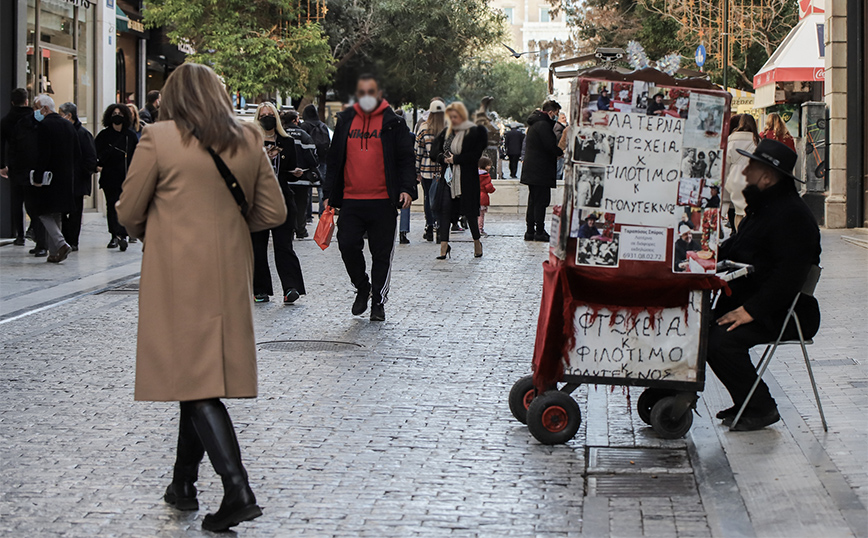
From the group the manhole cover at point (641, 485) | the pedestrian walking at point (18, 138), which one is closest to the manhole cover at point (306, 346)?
the manhole cover at point (641, 485)

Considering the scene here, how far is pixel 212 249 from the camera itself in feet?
14.7

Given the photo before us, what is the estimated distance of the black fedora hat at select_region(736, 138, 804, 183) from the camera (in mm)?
5961

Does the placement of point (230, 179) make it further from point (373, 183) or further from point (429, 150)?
point (429, 150)

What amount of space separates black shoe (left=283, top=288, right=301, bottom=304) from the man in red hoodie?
0.97 meters

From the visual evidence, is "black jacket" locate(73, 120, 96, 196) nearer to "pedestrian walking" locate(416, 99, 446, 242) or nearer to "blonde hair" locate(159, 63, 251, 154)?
"pedestrian walking" locate(416, 99, 446, 242)

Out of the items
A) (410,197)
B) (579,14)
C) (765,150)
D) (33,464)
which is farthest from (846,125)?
(579,14)

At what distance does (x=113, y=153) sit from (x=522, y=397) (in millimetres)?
10289

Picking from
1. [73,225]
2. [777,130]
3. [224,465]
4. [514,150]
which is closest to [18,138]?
[73,225]

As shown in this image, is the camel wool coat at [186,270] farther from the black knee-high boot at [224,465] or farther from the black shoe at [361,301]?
the black shoe at [361,301]

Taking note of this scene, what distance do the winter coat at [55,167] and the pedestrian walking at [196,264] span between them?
1006 cm

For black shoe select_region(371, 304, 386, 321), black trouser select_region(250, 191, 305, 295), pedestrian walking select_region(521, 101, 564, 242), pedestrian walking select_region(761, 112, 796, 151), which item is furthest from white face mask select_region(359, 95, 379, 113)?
pedestrian walking select_region(761, 112, 796, 151)

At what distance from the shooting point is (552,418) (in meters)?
5.85

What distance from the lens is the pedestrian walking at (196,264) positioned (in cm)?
444

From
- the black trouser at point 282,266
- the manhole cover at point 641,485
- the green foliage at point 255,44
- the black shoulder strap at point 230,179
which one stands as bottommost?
the manhole cover at point 641,485
